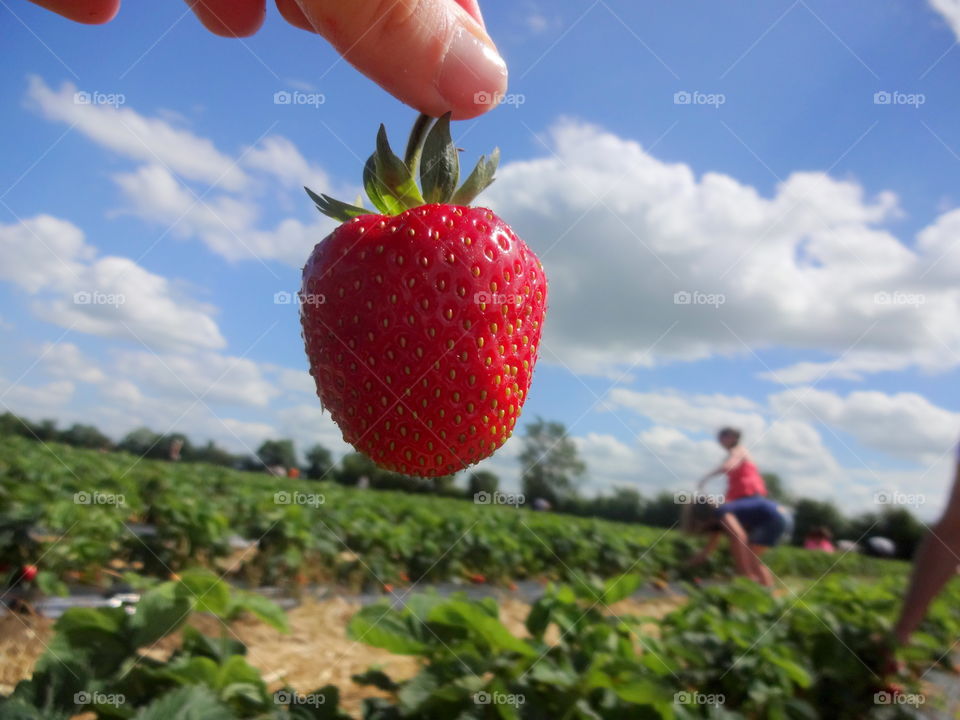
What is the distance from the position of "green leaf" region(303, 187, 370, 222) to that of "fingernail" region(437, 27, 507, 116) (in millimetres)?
174

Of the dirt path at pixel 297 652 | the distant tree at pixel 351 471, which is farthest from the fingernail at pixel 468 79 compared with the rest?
the distant tree at pixel 351 471

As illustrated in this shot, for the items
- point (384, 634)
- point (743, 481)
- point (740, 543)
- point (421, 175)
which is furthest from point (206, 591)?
point (740, 543)

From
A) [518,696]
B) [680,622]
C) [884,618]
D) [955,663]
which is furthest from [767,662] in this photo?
[955,663]

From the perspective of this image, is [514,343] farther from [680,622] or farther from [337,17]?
[680,622]

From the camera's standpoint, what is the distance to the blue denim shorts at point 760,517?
675cm

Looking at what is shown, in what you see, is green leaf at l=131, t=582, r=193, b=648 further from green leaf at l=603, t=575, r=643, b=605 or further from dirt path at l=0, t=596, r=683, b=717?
green leaf at l=603, t=575, r=643, b=605

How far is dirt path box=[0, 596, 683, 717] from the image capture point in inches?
110

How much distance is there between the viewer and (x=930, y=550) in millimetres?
3652

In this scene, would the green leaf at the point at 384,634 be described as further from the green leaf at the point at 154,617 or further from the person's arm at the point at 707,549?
the person's arm at the point at 707,549

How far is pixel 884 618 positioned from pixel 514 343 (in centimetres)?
365

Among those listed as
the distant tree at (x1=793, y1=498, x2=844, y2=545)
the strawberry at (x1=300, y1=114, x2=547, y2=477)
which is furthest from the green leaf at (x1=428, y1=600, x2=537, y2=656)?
the distant tree at (x1=793, y1=498, x2=844, y2=545)

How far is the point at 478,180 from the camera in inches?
35.1

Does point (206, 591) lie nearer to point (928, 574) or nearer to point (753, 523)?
point (928, 574)

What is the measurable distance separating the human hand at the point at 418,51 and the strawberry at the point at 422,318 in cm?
8
